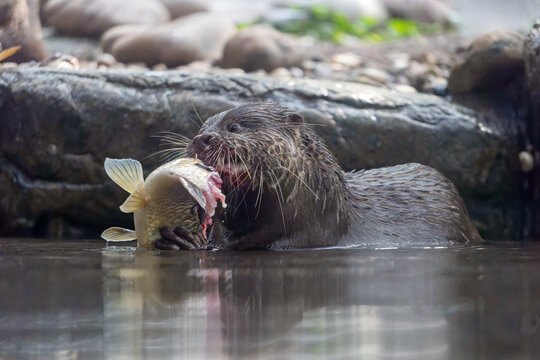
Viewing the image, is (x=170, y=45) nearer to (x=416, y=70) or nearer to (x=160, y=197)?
(x=416, y=70)

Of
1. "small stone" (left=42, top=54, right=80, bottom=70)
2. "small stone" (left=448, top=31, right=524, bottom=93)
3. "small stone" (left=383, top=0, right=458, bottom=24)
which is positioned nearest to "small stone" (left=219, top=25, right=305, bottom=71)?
"small stone" (left=42, top=54, right=80, bottom=70)

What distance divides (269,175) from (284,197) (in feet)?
0.52

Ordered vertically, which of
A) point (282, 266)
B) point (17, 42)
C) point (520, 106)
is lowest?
point (282, 266)

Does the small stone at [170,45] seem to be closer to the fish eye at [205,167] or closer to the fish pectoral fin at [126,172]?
the fish pectoral fin at [126,172]

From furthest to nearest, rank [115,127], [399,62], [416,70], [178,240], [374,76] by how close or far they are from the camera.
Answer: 1. [399,62]
2. [416,70]
3. [374,76]
4. [115,127]
5. [178,240]

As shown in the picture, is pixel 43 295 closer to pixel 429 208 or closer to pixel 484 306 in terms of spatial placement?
pixel 484 306

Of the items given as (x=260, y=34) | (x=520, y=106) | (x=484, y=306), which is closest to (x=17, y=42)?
(x=260, y=34)

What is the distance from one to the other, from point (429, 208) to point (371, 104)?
136cm

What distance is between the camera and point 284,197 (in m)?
4.08

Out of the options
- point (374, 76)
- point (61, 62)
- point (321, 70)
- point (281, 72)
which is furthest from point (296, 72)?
point (61, 62)

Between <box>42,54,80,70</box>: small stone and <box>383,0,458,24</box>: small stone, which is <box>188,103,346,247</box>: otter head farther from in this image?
<box>383,0,458,24</box>: small stone

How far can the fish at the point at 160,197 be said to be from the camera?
3.68 meters

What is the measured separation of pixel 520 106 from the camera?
626 centimetres

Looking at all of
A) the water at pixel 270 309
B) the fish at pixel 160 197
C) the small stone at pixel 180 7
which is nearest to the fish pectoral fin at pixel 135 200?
the fish at pixel 160 197
